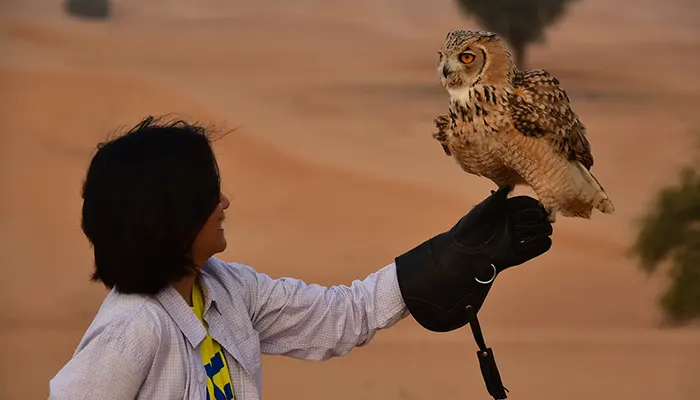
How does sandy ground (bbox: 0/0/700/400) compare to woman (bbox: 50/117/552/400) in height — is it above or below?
below

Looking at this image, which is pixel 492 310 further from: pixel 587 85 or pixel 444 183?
pixel 587 85

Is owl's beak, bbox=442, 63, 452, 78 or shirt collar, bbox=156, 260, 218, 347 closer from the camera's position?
shirt collar, bbox=156, 260, 218, 347

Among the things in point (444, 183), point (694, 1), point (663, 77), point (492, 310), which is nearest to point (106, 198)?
point (492, 310)

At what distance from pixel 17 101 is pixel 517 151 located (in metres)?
6.18

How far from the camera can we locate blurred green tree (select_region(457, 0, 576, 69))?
7656 millimetres

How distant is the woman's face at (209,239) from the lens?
150 cm

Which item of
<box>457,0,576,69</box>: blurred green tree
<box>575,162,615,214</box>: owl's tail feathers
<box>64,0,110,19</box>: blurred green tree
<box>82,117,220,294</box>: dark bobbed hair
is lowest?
<box>457,0,576,69</box>: blurred green tree

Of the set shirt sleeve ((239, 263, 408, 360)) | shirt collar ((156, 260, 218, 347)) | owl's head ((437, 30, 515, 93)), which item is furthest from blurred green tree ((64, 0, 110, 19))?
shirt collar ((156, 260, 218, 347))

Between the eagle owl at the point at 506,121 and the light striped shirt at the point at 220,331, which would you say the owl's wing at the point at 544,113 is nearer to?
the eagle owl at the point at 506,121

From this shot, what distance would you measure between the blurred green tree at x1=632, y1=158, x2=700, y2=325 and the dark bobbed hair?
14.7 feet

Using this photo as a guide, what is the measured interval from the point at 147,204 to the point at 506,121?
59 cm

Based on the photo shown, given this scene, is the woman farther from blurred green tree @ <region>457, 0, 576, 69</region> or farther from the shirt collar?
blurred green tree @ <region>457, 0, 576, 69</region>

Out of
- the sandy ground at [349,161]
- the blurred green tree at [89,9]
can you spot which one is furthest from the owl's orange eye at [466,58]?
the blurred green tree at [89,9]

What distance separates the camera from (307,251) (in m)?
5.92
